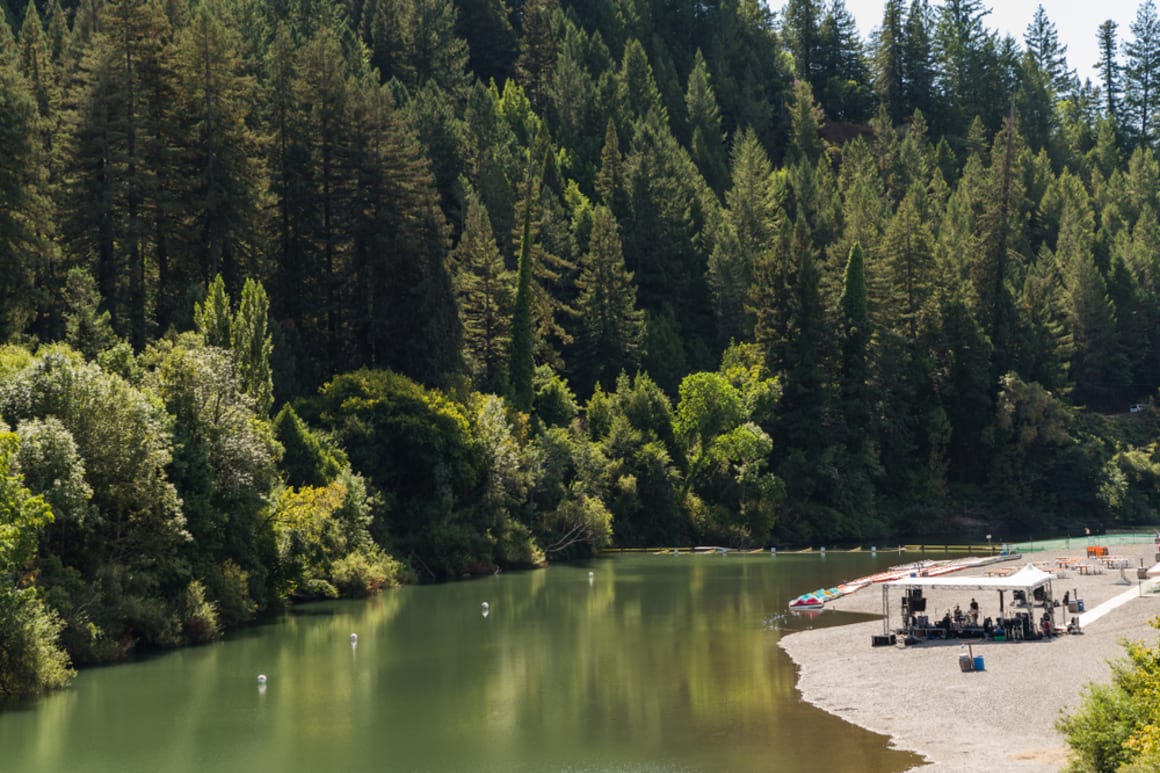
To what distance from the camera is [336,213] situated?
98.1m

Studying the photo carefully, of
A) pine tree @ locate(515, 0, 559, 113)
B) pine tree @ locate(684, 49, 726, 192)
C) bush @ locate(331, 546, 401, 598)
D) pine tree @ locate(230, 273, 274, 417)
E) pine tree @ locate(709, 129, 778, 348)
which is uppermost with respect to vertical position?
pine tree @ locate(515, 0, 559, 113)

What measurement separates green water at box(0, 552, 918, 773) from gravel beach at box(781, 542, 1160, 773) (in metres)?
1.25

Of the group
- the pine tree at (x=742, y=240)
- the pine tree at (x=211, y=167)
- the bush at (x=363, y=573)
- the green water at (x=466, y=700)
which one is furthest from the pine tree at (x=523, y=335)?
the green water at (x=466, y=700)

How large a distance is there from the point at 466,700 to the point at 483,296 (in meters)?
63.1

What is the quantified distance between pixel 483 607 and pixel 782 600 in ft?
51.3

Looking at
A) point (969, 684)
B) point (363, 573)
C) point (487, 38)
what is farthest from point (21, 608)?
point (487, 38)

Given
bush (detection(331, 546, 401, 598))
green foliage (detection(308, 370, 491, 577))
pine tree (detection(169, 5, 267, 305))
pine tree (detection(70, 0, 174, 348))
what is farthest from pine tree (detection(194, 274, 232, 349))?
pine tree (detection(169, 5, 267, 305))

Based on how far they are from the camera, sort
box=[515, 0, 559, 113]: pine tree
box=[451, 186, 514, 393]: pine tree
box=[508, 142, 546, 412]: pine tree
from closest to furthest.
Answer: box=[508, 142, 546, 412]: pine tree < box=[451, 186, 514, 393]: pine tree < box=[515, 0, 559, 113]: pine tree

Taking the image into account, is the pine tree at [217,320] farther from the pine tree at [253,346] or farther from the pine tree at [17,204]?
the pine tree at [17,204]

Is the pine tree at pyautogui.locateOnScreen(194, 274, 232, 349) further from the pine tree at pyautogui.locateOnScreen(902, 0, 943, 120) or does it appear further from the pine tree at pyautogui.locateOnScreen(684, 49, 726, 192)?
the pine tree at pyautogui.locateOnScreen(902, 0, 943, 120)

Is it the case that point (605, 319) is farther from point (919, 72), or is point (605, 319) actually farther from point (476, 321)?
point (919, 72)

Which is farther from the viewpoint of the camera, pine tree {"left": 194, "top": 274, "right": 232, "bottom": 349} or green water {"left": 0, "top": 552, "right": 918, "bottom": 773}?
pine tree {"left": 194, "top": 274, "right": 232, "bottom": 349}

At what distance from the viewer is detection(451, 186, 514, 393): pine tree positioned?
350 ft

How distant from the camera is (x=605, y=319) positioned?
120000mm
